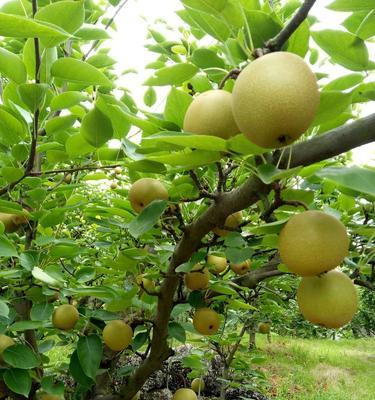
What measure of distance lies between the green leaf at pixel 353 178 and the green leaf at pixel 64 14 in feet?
1.96

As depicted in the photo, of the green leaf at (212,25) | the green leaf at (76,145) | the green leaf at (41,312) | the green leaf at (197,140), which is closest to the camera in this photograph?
the green leaf at (197,140)

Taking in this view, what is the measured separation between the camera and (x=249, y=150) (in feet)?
2.59

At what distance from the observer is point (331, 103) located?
0.82 metres

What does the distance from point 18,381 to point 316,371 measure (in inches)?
260

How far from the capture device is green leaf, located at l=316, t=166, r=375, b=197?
71 centimetres

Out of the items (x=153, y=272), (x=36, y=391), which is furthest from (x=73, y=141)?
(x=36, y=391)

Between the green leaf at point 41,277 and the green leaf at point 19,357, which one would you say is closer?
the green leaf at point 41,277

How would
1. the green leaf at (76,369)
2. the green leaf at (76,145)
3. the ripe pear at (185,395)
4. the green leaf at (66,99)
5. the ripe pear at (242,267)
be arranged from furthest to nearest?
the ripe pear at (185,395), the green leaf at (76,369), the ripe pear at (242,267), the green leaf at (76,145), the green leaf at (66,99)

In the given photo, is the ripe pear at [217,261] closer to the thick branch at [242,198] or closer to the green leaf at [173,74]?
the thick branch at [242,198]

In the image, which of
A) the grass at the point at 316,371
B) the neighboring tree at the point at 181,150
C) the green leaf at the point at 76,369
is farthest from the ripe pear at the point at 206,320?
the grass at the point at 316,371

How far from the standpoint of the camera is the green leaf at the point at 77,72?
3.24 feet

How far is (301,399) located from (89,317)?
4.39m

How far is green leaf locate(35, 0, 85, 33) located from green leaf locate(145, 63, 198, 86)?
→ 0.65 feet

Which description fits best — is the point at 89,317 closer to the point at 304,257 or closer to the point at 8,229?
the point at 8,229
